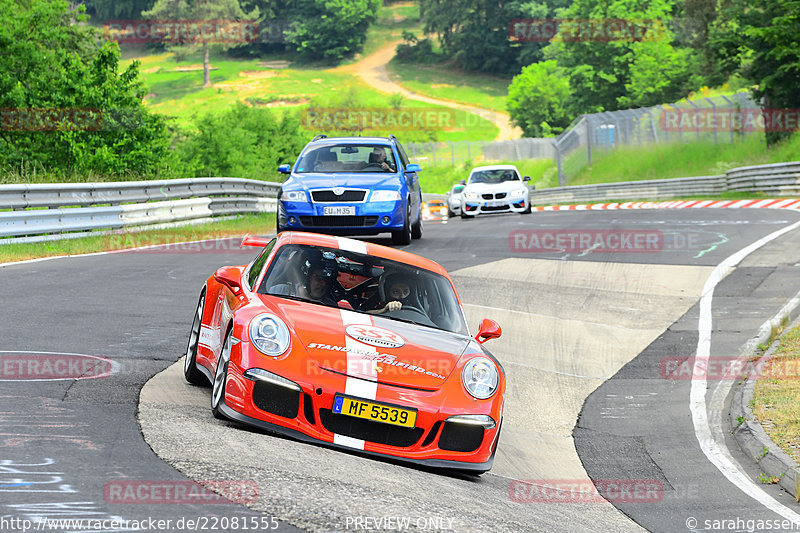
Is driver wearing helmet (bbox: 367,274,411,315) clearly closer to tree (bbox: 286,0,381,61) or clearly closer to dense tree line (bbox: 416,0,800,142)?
dense tree line (bbox: 416,0,800,142)

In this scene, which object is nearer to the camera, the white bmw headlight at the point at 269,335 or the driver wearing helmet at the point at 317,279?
the white bmw headlight at the point at 269,335

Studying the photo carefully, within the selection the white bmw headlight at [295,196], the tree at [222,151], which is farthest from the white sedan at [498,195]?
the white bmw headlight at [295,196]

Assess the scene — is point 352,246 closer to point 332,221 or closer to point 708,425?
point 708,425

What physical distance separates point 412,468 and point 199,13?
14564cm

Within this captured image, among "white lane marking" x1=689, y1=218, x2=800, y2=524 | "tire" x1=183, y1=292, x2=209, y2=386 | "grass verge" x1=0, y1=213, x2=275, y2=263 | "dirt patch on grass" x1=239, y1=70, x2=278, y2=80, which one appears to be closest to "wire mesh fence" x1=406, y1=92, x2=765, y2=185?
"grass verge" x1=0, y1=213, x2=275, y2=263

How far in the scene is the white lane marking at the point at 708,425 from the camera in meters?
6.57

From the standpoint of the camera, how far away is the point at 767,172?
34.6m

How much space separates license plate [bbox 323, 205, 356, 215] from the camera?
15.5 metres

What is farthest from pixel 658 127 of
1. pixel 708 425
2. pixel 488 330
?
pixel 488 330

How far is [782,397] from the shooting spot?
8.80 meters

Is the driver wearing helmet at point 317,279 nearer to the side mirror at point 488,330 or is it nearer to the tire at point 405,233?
the side mirror at point 488,330

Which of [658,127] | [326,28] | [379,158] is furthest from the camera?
[326,28]

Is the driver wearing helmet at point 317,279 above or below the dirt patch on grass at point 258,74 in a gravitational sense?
above

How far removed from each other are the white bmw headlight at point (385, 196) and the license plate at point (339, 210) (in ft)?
1.25
